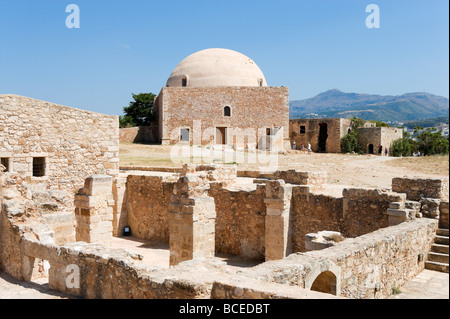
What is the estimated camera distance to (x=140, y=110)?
151 ft

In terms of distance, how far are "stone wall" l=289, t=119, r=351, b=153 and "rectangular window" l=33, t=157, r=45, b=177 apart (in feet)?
91.2

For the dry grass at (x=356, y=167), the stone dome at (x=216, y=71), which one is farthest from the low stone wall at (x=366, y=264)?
the stone dome at (x=216, y=71)

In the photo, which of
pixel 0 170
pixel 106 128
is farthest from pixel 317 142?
pixel 0 170

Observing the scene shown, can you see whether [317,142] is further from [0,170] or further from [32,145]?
[0,170]

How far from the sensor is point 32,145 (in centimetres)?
1212

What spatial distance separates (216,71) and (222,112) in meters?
4.54

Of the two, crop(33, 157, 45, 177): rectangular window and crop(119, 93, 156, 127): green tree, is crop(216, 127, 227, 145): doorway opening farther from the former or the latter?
crop(33, 157, 45, 177): rectangular window

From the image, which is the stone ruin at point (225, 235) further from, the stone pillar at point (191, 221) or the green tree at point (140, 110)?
the green tree at point (140, 110)

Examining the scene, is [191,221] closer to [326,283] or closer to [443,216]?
[326,283]

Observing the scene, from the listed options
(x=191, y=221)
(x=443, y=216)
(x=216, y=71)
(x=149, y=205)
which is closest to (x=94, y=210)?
(x=191, y=221)

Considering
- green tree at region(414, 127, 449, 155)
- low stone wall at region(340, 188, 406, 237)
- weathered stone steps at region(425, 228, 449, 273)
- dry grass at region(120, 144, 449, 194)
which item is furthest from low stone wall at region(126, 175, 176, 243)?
green tree at region(414, 127, 449, 155)

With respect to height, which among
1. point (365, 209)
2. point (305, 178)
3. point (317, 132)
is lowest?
point (365, 209)

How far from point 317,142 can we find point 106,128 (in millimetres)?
26730

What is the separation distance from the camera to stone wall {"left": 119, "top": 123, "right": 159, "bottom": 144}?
37.6 metres
